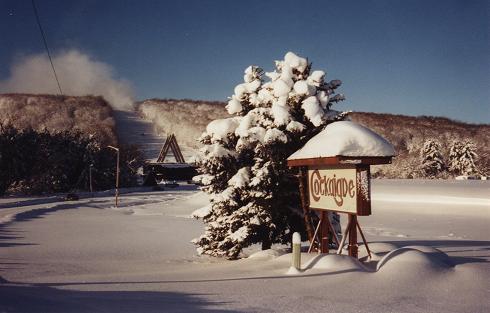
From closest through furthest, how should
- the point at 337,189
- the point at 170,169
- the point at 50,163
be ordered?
the point at 337,189 → the point at 50,163 → the point at 170,169

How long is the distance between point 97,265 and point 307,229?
18.0ft

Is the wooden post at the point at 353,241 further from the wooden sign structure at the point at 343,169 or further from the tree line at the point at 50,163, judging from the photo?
the tree line at the point at 50,163

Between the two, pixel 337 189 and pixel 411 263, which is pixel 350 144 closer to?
pixel 337 189

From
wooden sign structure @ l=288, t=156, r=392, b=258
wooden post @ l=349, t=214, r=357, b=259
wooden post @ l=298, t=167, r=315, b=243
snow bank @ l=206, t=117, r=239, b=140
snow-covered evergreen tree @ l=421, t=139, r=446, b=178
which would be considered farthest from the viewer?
snow-covered evergreen tree @ l=421, t=139, r=446, b=178

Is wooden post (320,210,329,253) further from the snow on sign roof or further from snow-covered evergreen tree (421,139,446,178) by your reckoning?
snow-covered evergreen tree (421,139,446,178)

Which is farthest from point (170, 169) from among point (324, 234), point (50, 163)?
point (324, 234)

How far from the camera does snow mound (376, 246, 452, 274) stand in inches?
310

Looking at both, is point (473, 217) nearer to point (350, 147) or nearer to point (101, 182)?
point (350, 147)


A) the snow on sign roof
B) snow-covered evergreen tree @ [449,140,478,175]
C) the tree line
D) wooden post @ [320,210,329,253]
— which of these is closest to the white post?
wooden post @ [320,210,329,253]

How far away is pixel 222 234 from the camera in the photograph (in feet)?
39.2

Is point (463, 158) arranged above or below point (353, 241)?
above

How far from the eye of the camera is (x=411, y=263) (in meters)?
8.06

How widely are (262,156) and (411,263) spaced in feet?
14.7

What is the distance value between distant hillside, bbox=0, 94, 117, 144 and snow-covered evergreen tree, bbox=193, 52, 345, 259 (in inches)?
4985
